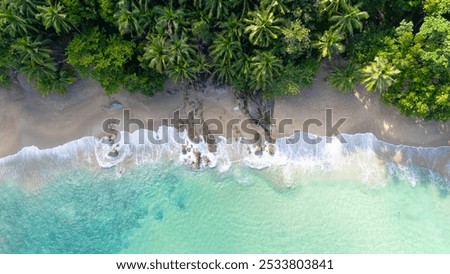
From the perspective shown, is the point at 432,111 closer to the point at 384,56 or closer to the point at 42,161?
the point at 384,56

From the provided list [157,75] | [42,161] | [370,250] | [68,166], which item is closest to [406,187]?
[370,250]

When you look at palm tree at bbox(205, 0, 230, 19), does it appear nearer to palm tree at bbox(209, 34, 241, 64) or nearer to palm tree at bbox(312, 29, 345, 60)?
palm tree at bbox(209, 34, 241, 64)

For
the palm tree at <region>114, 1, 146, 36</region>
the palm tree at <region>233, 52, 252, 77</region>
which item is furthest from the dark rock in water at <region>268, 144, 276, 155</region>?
the palm tree at <region>114, 1, 146, 36</region>

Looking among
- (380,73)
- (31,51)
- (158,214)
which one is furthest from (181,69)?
(380,73)

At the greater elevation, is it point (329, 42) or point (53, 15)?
point (53, 15)

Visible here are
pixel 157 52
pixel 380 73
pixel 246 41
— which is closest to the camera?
pixel 380 73

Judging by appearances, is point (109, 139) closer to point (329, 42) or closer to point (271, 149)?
point (271, 149)

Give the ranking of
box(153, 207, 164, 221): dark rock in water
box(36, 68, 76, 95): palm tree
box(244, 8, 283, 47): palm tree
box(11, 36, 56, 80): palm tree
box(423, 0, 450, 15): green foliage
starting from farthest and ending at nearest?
box(153, 207, 164, 221): dark rock in water → box(36, 68, 76, 95): palm tree → box(11, 36, 56, 80): palm tree → box(423, 0, 450, 15): green foliage → box(244, 8, 283, 47): palm tree
